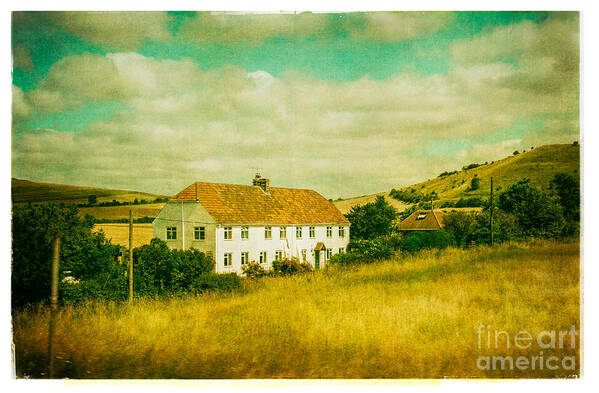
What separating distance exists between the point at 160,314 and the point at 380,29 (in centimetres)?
522

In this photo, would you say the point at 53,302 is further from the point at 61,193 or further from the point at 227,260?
the point at 227,260

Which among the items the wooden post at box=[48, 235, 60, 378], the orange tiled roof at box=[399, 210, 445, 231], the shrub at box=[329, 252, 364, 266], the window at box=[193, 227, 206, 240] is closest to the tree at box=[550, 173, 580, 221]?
the orange tiled roof at box=[399, 210, 445, 231]


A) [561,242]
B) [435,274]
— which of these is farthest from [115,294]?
[561,242]

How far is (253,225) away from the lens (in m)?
12.3

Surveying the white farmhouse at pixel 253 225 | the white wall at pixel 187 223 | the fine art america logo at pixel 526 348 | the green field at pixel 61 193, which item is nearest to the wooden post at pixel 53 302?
the green field at pixel 61 193

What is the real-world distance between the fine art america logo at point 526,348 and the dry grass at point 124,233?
619 centimetres

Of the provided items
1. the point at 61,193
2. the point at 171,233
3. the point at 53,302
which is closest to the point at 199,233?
the point at 171,233

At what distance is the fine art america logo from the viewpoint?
4816 mm

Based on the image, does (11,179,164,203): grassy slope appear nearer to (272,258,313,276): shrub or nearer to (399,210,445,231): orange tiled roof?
(272,258,313,276): shrub

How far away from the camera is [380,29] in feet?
17.9

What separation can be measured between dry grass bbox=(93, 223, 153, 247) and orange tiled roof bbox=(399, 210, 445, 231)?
5.98 m
